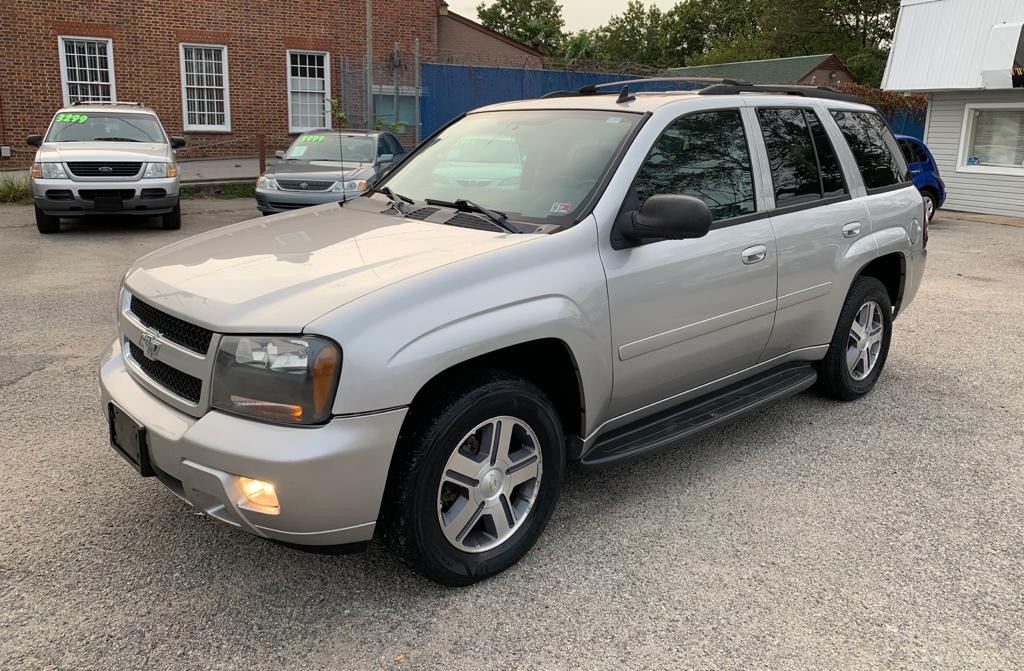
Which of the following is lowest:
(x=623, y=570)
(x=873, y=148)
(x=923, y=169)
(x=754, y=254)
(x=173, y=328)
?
(x=623, y=570)

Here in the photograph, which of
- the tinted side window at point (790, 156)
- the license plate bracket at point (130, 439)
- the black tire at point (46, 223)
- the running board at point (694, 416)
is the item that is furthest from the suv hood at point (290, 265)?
the black tire at point (46, 223)

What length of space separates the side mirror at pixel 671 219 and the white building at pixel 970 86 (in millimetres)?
16210

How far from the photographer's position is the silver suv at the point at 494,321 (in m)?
2.56

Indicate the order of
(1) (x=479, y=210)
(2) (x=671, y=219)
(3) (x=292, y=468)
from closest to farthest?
(3) (x=292, y=468)
(2) (x=671, y=219)
(1) (x=479, y=210)

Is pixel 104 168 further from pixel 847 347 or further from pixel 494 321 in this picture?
pixel 494 321

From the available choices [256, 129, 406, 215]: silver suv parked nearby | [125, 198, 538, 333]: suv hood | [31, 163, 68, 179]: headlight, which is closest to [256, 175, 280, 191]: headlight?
[256, 129, 406, 215]: silver suv parked nearby

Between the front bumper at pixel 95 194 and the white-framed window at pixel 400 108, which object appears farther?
the white-framed window at pixel 400 108

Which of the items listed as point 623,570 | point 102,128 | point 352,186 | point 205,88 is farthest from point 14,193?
point 623,570

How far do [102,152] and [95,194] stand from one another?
0.61 meters

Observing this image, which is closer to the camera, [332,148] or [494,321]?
[494,321]

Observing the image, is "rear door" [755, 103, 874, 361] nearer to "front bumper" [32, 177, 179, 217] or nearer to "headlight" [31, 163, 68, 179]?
"front bumper" [32, 177, 179, 217]

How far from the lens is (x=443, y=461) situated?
277cm

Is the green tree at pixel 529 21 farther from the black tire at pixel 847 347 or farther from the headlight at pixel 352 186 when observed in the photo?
the black tire at pixel 847 347

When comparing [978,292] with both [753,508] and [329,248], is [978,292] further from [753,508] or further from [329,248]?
[329,248]
